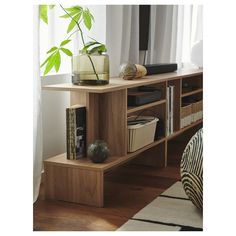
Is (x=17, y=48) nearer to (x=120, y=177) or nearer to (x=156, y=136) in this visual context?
(x=120, y=177)

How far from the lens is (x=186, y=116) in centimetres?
364

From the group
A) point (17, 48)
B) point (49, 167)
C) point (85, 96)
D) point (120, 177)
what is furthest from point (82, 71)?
point (17, 48)

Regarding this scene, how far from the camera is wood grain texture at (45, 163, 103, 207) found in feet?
7.66

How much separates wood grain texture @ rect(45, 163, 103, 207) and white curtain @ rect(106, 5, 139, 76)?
37.1 inches

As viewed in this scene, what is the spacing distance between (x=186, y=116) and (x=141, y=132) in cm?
93

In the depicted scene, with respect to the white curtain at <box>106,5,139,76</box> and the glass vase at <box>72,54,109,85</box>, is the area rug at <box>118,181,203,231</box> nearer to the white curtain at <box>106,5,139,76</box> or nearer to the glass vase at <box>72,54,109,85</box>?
the glass vase at <box>72,54,109,85</box>

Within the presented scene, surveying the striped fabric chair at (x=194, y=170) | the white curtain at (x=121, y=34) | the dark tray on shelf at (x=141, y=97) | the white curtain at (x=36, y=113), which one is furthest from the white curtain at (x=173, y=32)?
the striped fabric chair at (x=194, y=170)

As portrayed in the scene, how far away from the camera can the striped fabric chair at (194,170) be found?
2.04 m

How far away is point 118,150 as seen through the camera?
2.62 m

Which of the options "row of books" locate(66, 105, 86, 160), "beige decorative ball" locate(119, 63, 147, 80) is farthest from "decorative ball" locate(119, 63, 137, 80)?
"row of books" locate(66, 105, 86, 160)

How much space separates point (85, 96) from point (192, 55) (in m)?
1.79

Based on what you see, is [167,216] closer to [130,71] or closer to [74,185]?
[74,185]

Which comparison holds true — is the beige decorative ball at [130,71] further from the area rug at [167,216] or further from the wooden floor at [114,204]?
the area rug at [167,216]

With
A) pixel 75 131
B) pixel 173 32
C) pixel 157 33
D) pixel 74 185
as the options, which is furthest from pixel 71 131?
pixel 173 32
